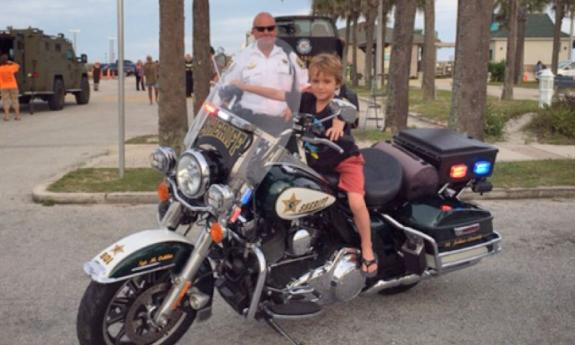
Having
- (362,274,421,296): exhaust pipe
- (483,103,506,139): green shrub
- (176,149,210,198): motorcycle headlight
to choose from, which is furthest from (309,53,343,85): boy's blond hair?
(483,103,506,139): green shrub

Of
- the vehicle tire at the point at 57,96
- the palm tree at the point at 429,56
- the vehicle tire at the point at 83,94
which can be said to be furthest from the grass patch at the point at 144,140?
the palm tree at the point at 429,56

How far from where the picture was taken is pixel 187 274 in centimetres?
347

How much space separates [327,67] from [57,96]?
1993 centimetres

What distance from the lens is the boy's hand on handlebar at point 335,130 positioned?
362 centimetres

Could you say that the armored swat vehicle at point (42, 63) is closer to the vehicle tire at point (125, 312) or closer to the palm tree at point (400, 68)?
the palm tree at point (400, 68)

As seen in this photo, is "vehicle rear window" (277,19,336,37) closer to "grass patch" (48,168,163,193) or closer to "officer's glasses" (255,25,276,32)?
"grass patch" (48,168,163,193)

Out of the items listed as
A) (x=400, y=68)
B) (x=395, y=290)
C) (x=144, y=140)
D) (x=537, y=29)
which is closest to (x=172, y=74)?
(x=144, y=140)

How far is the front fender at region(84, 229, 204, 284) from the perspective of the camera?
336 cm

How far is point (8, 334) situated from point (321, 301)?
2052 millimetres

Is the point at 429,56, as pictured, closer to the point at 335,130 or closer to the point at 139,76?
the point at 139,76

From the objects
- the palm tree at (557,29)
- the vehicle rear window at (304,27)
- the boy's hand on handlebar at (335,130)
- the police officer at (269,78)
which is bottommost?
the boy's hand on handlebar at (335,130)

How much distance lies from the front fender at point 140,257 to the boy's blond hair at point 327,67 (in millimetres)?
1265

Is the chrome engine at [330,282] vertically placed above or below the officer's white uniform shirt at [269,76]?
below

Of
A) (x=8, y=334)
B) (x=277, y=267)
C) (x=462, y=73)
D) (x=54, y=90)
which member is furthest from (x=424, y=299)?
(x=54, y=90)
